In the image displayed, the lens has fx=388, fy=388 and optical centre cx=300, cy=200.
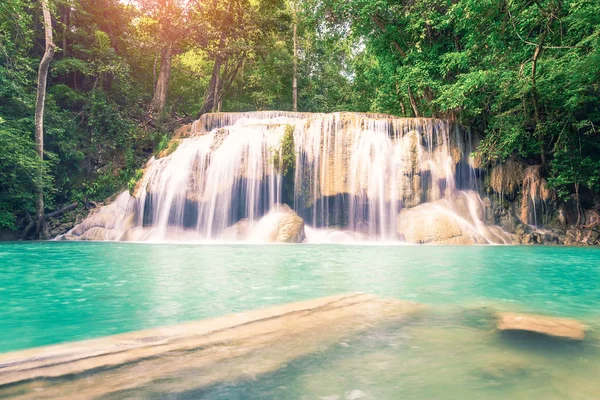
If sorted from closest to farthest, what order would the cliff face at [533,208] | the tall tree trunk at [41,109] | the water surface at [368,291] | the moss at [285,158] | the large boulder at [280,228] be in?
the water surface at [368,291], the large boulder at [280,228], the cliff face at [533,208], the tall tree trunk at [41,109], the moss at [285,158]

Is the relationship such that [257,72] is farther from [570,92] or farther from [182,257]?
[182,257]

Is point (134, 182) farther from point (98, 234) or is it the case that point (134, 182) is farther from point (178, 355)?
point (178, 355)

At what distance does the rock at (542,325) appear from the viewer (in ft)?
9.09

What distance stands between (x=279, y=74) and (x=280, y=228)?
16.1 metres

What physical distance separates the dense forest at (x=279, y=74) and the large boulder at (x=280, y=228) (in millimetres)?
6778

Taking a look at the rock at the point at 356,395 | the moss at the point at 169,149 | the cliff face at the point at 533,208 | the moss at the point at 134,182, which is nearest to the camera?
the rock at the point at 356,395

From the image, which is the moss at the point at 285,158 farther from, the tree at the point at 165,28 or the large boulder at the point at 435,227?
the tree at the point at 165,28

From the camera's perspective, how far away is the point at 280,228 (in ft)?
42.1

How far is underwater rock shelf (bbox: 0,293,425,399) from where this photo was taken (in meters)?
1.86

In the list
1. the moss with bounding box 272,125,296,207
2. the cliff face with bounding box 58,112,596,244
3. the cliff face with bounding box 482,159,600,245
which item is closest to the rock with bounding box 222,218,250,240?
the cliff face with bounding box 58,112,596,244

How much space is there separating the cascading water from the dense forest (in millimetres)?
1871

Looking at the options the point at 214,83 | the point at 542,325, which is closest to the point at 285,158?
the point at 214,83

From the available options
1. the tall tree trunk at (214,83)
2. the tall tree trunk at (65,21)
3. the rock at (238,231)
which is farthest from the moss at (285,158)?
the tall tree trunk at (65,21)

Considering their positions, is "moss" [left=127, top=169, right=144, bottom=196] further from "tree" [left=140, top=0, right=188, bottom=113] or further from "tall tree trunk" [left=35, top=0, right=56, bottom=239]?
"tree" [left=140, top=0, right=188, bottom=113]
